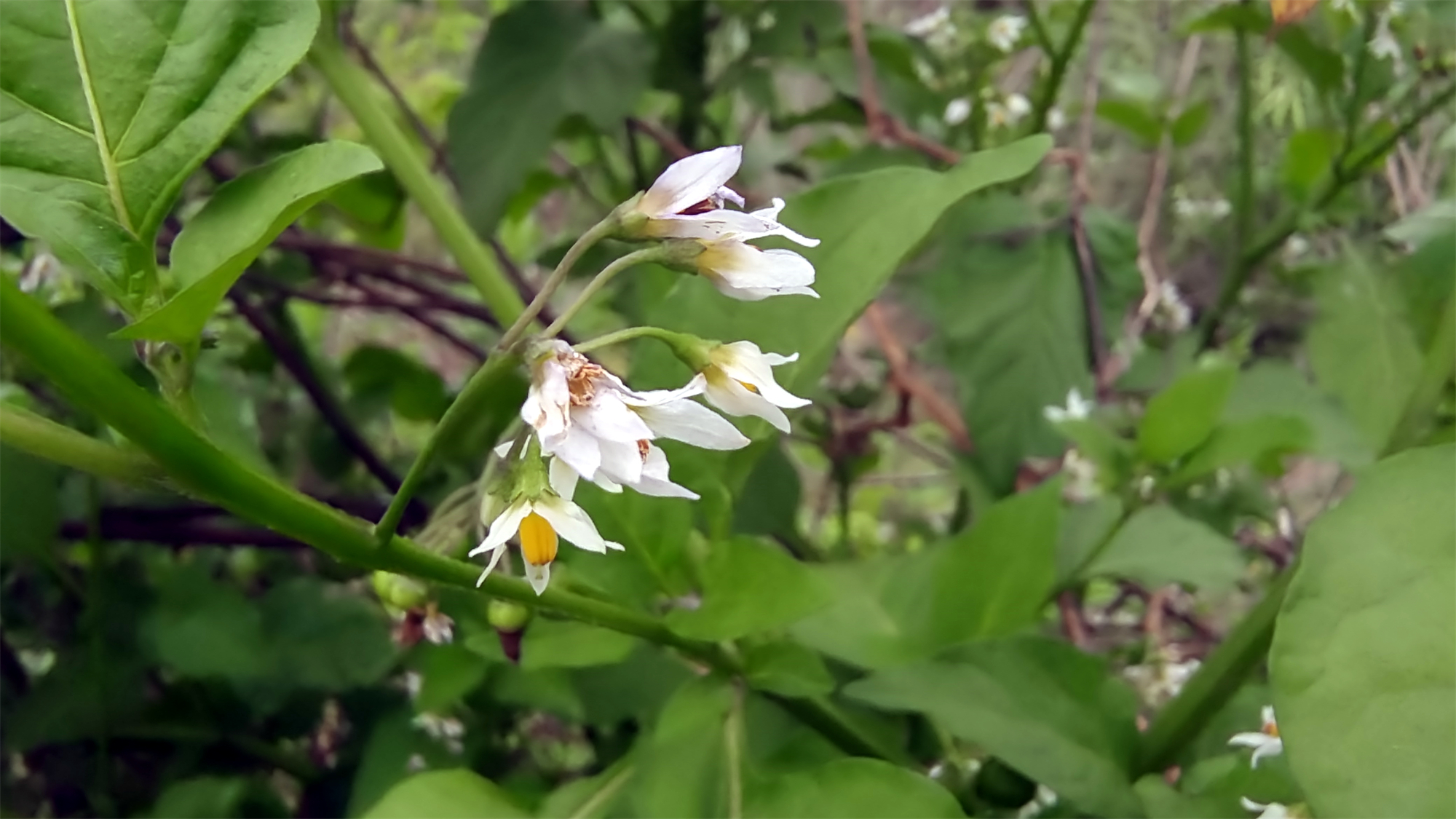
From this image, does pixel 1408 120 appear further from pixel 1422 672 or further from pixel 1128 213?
pixel 1128 213

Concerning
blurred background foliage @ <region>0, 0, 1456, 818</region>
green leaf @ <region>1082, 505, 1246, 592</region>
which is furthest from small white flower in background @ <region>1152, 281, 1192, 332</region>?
green leaf @ <region>1082, 505, 1246, 592</region>

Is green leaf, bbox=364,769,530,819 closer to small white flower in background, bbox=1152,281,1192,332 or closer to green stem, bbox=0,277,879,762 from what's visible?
green stem, bbox=0,277,879,762

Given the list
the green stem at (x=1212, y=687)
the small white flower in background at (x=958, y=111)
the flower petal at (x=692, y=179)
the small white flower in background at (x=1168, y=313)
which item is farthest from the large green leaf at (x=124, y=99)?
the small white flower in background at (x=1168, y=313)

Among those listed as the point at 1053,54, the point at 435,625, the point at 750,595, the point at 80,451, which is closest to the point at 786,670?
the point at 750,595

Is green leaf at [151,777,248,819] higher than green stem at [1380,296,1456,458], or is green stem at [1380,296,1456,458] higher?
green stem at [1380,296,1456,458]

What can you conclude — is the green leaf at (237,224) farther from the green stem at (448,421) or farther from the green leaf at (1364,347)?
the green leaf at (1364,347)

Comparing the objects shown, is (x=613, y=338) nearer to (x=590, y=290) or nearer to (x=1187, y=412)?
(x=590, y=290)
